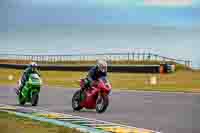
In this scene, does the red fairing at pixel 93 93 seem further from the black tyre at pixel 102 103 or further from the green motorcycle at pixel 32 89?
the green motorcycle at pixel 32 89

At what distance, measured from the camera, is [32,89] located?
23.8 meters

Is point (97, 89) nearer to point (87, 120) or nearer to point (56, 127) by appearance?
point (87, 120)

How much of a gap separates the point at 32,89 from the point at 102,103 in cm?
438

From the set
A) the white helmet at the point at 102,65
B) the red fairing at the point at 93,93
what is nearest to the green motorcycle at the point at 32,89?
the red fairing at the point at 93,93

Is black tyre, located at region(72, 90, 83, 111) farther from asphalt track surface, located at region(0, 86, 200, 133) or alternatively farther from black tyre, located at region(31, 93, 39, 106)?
black tyre, located at region(31, 93, 39, 106)

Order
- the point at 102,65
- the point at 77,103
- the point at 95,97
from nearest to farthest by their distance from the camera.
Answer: the point at 102,65 → the point at 95,97 → the point at 77,103

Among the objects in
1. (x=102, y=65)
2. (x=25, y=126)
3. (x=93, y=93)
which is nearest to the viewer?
(x=25, y=126)

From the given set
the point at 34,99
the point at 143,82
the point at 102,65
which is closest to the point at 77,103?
the point at 102,65

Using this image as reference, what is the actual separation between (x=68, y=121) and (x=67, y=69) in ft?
187

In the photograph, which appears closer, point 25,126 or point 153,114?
point 25,126

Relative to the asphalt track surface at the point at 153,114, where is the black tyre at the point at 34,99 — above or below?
above

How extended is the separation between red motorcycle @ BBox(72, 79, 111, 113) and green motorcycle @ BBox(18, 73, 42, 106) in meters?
2.70

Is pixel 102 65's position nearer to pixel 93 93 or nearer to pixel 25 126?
pixel 93 93

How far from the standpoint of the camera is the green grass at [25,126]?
13981 mm
